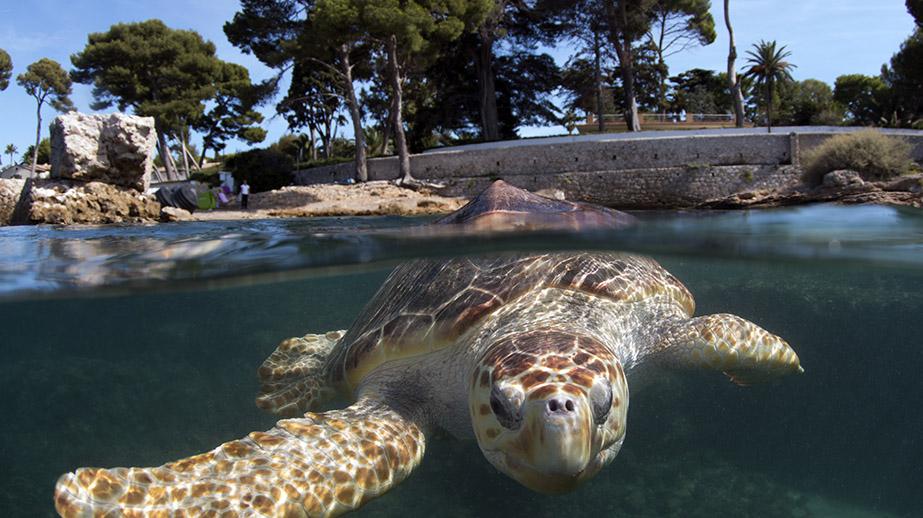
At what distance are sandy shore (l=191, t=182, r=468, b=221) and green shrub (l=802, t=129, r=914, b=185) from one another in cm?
1515

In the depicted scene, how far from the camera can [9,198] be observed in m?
14.6

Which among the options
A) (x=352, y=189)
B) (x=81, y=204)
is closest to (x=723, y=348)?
(x=81, y=204)

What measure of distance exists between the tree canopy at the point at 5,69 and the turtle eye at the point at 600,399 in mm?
51460

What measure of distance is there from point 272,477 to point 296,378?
2423 mm

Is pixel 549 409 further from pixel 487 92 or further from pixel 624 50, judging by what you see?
pixel 487 92

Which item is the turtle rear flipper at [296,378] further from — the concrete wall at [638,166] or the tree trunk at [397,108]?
the tree trunk at [397,108]

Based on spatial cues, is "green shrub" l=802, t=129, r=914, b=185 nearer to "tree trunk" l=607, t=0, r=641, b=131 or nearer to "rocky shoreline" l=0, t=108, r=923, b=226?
"rocky shoreline" l=0, t=108, r=923, b=226

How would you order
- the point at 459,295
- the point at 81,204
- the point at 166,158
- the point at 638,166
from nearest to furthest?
the point at 459,295, the point at 81,204, the point at 638,166, the point at 166,158

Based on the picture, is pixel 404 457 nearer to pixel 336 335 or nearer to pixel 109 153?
pixel 336 335

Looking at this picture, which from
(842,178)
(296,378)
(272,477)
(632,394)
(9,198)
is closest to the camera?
(272,477)

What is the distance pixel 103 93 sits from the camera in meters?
38.7

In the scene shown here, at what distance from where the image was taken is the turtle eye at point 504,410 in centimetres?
247

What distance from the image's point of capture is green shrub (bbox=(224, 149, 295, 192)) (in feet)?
108

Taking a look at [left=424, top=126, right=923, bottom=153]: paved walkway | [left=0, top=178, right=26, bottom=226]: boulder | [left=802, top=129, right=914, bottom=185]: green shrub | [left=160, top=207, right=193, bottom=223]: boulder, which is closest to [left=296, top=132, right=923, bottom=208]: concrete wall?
[left=424, top=126, right=923, bottom=153]: paved walkway
